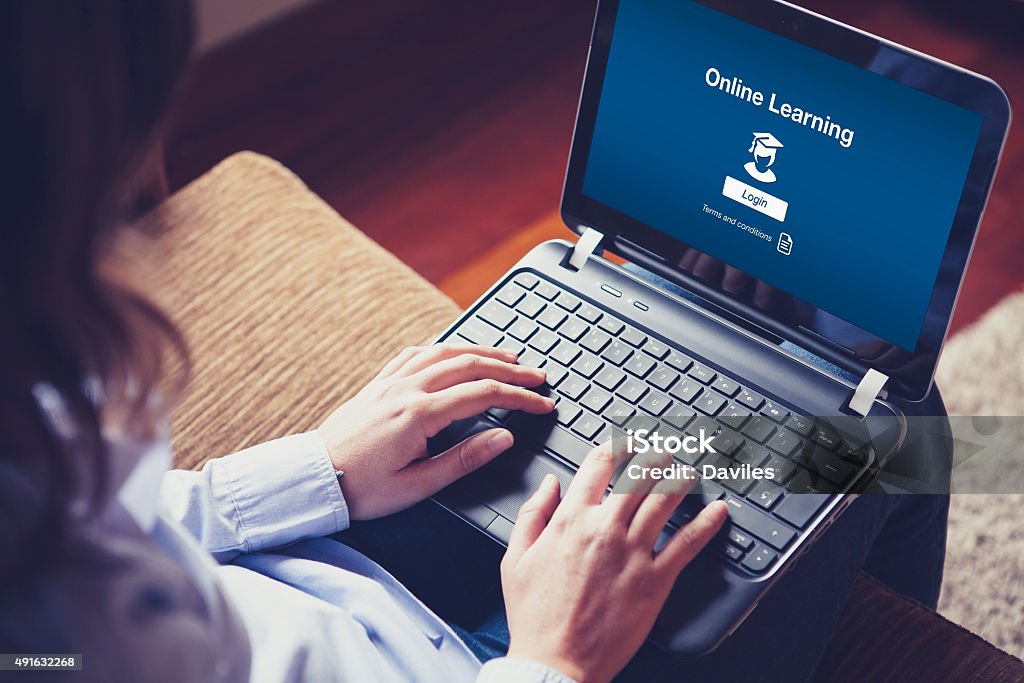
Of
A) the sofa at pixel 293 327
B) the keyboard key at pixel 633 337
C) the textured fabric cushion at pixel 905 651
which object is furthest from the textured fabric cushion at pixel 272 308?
the textured fabric cushion at pixel 905 651

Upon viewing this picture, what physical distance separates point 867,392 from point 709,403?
0.12m

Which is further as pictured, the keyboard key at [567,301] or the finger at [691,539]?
the keyboard key at [567,301]

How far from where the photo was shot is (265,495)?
750mm

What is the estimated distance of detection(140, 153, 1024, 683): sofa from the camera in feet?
2.66

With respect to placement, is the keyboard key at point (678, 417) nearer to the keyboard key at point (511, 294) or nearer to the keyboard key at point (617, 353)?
the keyboard key at point (617, 353)

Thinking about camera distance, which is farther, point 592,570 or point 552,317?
point 552,317

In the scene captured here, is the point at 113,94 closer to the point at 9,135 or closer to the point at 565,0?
the point at 9,135

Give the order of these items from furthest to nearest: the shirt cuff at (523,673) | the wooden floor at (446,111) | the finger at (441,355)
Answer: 1. the wooden floor at (446,111)
2. the finger at (441,355)
3. the shirt cuff at (523,673)

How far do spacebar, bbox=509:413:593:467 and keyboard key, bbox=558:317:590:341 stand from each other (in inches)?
3.6

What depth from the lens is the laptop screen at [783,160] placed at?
701 millimetres

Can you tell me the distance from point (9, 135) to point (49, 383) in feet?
0.34

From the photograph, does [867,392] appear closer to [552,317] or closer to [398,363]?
[552,317]

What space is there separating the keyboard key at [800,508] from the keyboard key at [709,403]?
0.10 m

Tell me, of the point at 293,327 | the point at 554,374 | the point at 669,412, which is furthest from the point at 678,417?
the point at 293,327
